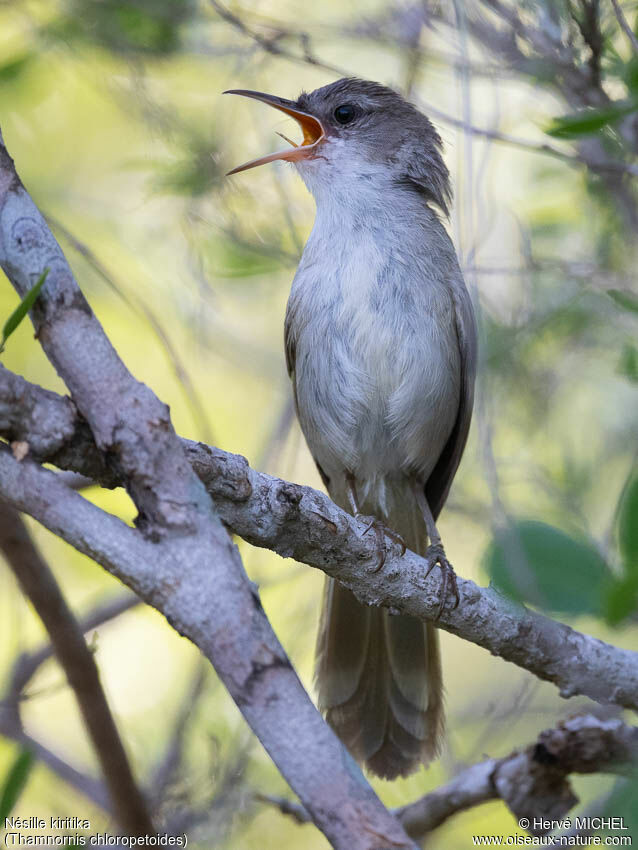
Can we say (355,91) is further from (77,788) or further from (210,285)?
(77,788)

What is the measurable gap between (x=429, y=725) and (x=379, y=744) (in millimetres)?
240

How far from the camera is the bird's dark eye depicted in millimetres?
4738

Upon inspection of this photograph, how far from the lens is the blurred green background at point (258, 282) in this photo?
4.51 meters

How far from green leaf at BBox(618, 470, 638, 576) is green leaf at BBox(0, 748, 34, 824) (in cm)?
173

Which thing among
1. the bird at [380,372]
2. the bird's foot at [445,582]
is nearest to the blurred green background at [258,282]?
the bird at [380,372]

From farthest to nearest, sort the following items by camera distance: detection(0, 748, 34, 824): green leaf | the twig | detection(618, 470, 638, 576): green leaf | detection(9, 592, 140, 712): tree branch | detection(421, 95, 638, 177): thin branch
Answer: the twig < detection(421, 95, 638, 177): thin branch < detection(9, 592, 140, 712): tree branch < detection(0, 748, 34, 824): green leaf < detection(618, 470, 638, 576): green leaf

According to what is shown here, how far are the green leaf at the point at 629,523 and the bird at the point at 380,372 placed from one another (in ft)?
6.04

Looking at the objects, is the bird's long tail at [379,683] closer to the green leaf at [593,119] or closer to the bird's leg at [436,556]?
the bird's leg at [436,556]

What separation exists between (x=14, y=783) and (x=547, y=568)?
5.18ft

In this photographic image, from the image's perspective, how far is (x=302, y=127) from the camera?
4805 mm

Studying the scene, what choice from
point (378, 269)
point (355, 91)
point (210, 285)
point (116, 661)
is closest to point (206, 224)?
point (210, 285)

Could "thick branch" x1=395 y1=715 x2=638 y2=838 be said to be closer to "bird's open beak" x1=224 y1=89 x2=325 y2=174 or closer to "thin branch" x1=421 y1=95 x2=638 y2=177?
"thin branch" x1=421 y1=95 x2=638 y2=177

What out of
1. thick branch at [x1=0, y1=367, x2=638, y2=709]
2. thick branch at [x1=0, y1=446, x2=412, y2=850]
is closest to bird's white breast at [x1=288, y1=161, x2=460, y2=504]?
thick branch at [x1=0, y1=367, x2=638, y2=709]

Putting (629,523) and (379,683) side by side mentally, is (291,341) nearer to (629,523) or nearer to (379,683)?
(379,683)
